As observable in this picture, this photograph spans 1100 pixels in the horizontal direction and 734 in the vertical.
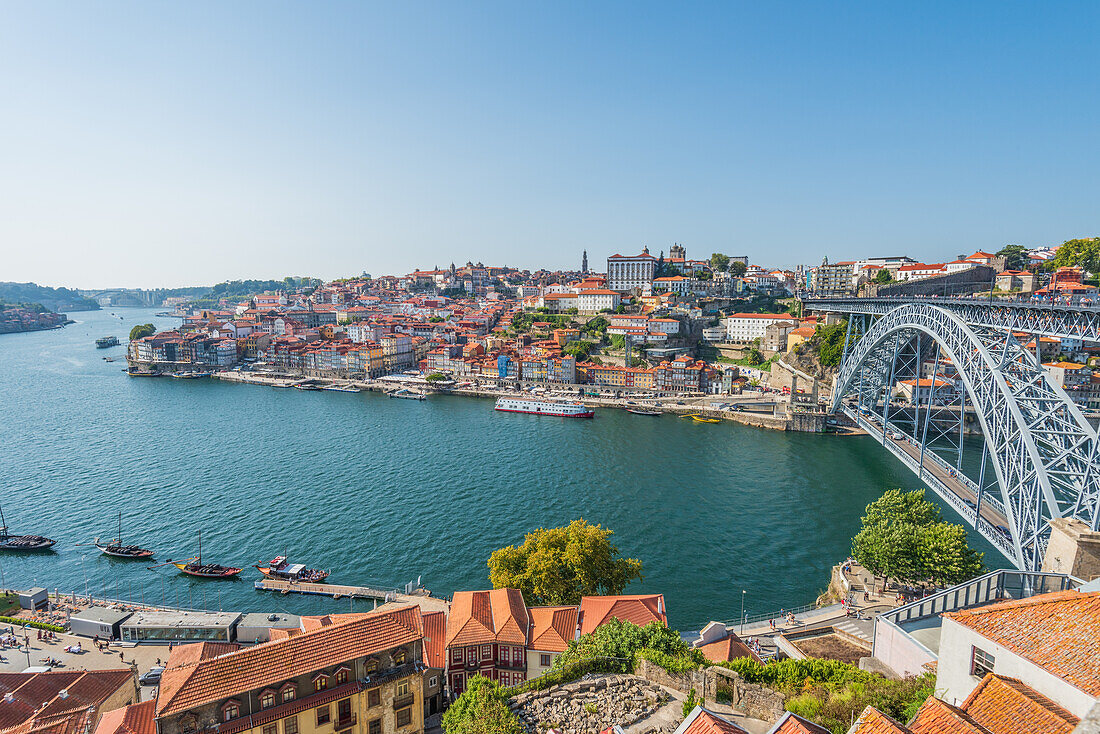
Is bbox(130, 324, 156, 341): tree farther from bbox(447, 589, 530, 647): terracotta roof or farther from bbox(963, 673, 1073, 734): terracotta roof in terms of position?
bbox(963, 673, 1073, 734): terracotta roof

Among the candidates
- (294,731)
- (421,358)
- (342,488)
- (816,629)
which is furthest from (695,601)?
(421,358)

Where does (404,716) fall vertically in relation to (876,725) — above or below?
below

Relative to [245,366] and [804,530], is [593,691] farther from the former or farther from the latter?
[245,366]

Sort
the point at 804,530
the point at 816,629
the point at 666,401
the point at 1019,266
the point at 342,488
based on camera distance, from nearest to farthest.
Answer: the point at 816,629 → the point at 804,530 → the point at 342,488 → the point at 666,401 → the point at 1019,266

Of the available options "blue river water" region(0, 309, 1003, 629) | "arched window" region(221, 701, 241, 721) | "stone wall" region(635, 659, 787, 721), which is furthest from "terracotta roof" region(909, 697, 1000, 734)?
"blue river water" region(0, 309, 1003, 629)

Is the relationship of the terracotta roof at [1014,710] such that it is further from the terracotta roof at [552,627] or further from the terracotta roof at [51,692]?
the terracotta roof at [51,692]

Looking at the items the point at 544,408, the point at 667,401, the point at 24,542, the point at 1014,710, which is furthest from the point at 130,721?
the point at 667,401

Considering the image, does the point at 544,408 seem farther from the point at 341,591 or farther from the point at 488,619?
the point at 488,619
